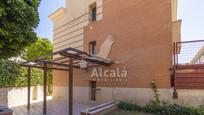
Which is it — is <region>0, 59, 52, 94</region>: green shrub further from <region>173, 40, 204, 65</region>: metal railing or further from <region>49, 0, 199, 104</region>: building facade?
<region>173, 40, 204, 65</region>: metal railing

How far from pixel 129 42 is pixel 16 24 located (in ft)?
23.0

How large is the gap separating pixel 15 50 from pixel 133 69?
6.65 metres

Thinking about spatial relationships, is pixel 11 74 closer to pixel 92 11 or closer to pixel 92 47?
pixel 92 47

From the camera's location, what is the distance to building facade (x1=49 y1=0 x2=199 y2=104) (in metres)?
9.85

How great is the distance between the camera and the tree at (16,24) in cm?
530

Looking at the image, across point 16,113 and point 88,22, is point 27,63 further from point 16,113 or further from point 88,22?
point 88,22

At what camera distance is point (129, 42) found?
11.4m

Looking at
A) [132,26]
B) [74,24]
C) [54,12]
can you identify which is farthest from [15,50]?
[54,12]

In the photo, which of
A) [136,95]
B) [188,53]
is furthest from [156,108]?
[188,53]

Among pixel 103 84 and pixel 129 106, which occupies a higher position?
pixel 103 84

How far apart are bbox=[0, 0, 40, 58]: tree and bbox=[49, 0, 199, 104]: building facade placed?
241 inches

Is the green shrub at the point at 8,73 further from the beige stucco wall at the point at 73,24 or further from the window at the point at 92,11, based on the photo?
the window at the point at 92,11

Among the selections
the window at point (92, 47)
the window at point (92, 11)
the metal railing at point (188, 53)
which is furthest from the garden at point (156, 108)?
the window at point (92, 11)

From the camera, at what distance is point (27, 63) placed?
12.1 m
